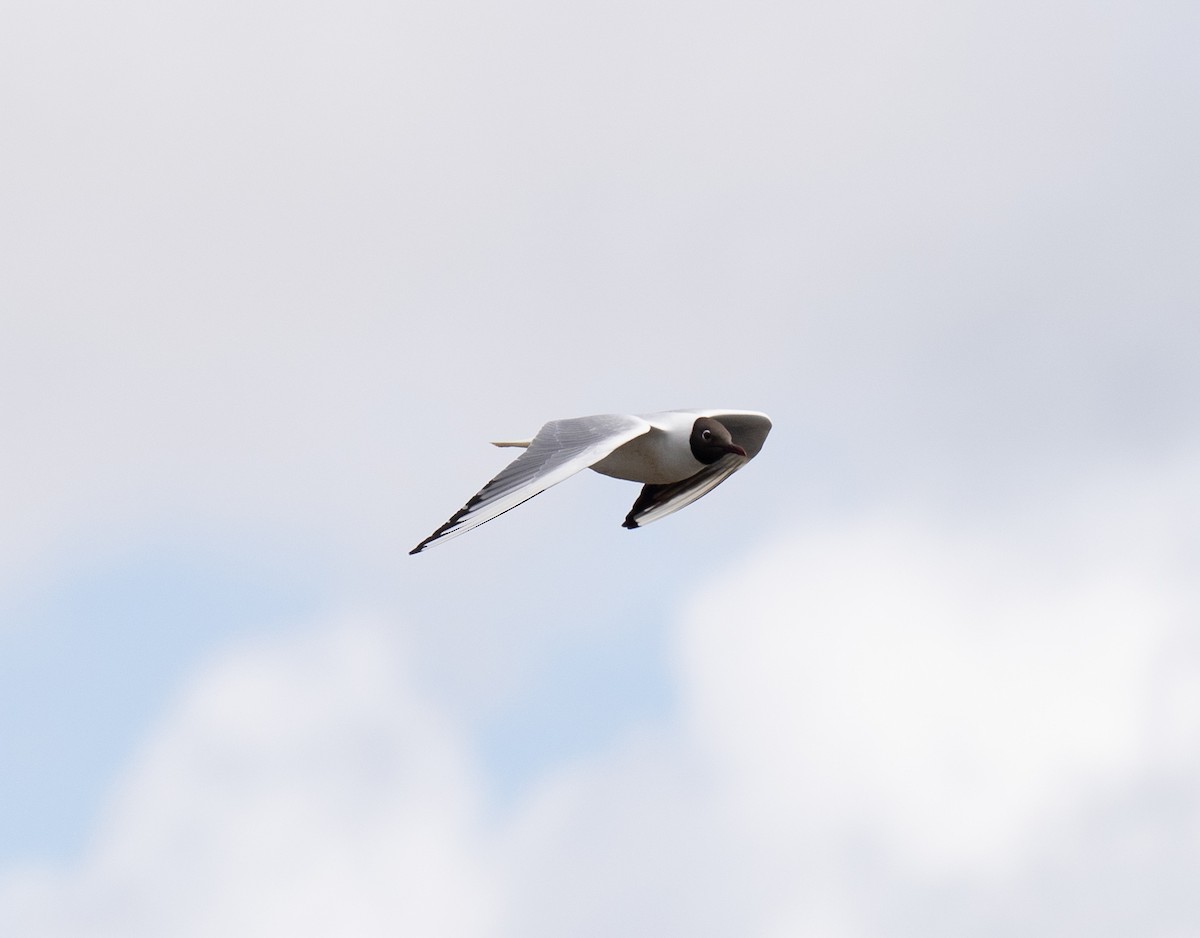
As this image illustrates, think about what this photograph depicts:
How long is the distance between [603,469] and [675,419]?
34.0 inches

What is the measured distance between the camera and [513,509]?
13867 millimetres

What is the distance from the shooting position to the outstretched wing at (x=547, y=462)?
13.7 meters

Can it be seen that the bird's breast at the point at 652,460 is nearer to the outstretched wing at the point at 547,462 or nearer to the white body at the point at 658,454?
the white body at the point at 658,454

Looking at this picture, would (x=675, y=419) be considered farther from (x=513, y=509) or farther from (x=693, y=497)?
(x=513, y=509)

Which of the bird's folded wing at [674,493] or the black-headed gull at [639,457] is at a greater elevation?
the black-headed gull at [639,457]

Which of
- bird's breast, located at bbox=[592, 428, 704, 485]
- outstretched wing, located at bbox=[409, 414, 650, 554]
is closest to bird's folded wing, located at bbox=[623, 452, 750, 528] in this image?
bird's breast, located at bbox=[592, 428, 704, 485]

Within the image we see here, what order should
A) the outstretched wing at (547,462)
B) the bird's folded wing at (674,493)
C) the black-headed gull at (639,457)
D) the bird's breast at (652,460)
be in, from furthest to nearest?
the bird's folded wing at (674,493)
the bird's breast at (652,460)
the black-headed gull at (639,457)
the outstretched wing at (547,462)

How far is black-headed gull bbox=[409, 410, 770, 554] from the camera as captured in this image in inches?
558

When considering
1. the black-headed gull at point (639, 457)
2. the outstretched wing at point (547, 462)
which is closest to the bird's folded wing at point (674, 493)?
the black-headed gull at point (639, 457)

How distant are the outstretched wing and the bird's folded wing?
1851mm

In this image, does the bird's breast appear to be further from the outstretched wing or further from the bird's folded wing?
the bird's folded wing

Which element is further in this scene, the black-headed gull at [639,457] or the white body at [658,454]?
the white body at [658,454]

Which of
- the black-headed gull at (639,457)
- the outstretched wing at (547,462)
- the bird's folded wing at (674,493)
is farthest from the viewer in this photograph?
the bird's folded wing at (674,493)

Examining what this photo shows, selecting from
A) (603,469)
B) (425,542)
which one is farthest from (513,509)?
(603,469)
